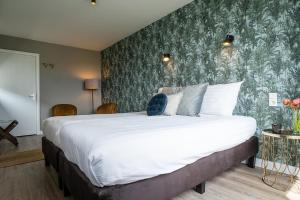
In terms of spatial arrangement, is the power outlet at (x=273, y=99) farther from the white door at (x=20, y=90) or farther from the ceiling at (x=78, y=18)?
the white door at (x=20, y=90)

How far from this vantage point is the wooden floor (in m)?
1.69

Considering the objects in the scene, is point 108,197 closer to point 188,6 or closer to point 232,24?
point 232,24

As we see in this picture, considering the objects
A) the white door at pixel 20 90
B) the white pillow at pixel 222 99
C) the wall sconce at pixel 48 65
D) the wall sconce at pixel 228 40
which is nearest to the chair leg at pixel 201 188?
the white pillow at pixel 222 99

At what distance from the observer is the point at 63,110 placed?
4.98 meters

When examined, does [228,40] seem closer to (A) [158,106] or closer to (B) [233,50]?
(B) [233,50]

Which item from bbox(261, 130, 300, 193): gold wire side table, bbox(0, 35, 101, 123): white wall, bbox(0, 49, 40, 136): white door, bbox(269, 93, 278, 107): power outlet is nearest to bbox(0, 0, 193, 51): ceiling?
bbox(0, 35, 101, 123): white wall

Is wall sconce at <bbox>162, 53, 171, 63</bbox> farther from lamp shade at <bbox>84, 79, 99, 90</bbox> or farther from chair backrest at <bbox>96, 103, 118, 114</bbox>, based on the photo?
lamp shade at <bbox>84, 79, 99, 90</bbox>

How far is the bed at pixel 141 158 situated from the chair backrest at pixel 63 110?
3.18 m

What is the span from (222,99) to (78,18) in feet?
9.61

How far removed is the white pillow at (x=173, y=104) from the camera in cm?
260

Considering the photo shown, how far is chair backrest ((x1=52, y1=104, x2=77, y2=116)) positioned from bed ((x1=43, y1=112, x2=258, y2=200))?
3.18m

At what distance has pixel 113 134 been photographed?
50.6 inches

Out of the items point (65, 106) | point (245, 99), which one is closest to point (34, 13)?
point (65, 106)

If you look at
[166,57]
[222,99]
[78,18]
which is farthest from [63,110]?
[222,99]
